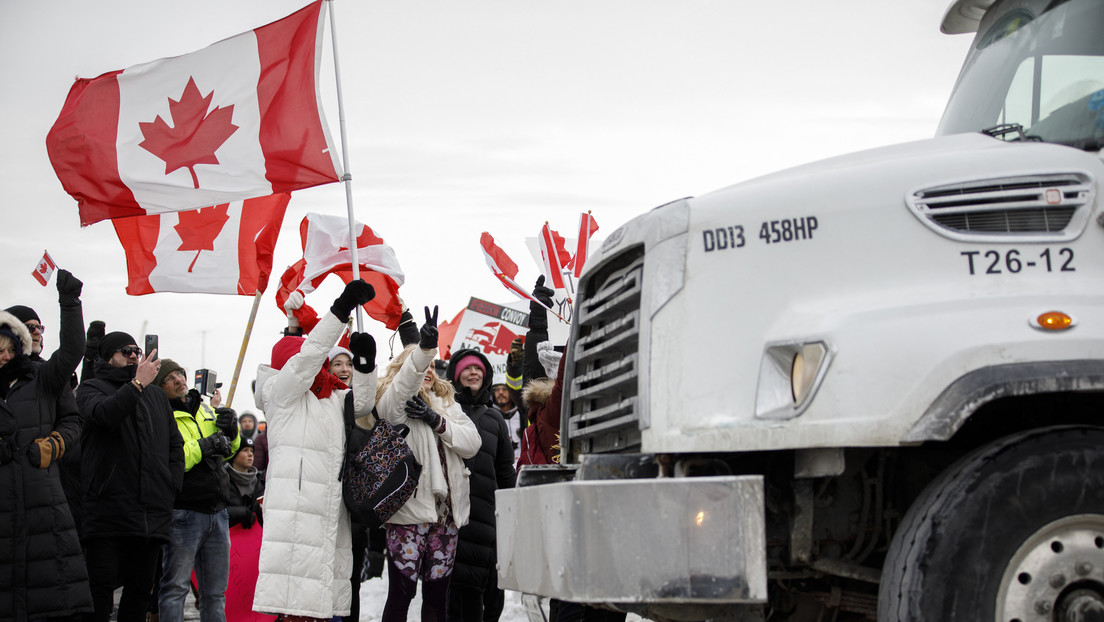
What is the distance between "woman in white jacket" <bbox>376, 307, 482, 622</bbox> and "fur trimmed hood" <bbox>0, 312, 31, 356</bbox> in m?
2.21

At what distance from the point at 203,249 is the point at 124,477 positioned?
128 inches

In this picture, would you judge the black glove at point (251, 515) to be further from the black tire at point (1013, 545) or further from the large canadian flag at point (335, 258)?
the black tire at point (1013, 545)

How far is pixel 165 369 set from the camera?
8633mm

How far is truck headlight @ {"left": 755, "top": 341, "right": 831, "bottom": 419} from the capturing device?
11.5 ft

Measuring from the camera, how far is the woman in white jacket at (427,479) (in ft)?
23.6

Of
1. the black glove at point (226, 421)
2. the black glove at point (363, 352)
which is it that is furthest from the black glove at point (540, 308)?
the black glove at point (226, 421)

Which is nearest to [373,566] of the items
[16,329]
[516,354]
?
[516,354]

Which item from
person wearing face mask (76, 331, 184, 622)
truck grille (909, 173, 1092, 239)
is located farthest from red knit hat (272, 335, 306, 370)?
truck grille (909, 173, 1092, 239)

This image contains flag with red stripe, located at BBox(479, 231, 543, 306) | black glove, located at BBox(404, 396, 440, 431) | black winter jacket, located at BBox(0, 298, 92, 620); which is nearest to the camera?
black winter jacket, located at BBox(0, 298, 92, 620)

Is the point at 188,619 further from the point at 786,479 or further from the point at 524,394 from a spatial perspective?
the point at 786,479

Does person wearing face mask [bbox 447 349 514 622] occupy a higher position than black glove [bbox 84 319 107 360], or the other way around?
black glove [bbox 84 319 107 360]

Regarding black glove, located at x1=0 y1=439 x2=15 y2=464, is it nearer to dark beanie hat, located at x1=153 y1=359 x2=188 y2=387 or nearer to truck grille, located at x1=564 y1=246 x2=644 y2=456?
dark beanie hat, located at x1=153 y1=359 x2=188 y2=387

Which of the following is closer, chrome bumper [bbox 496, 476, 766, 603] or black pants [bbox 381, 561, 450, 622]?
chrome bumper [bbox 496, 476, 766, 603]

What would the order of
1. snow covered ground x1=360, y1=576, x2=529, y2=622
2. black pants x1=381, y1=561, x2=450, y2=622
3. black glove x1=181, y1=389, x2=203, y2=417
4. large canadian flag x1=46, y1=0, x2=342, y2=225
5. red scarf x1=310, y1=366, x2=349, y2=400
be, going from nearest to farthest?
black pants x1=381, y1=561, x2=450, y2=622
red scarf x1=310, y1=366, x2=349, y2=400
black glove x1=181, y1=389, x2=203, y2=417
large canadian flag x1=46, y1=0, x2=342, y2=225
snow covered ground x1=360, y1=576, x2=529, y2=622
